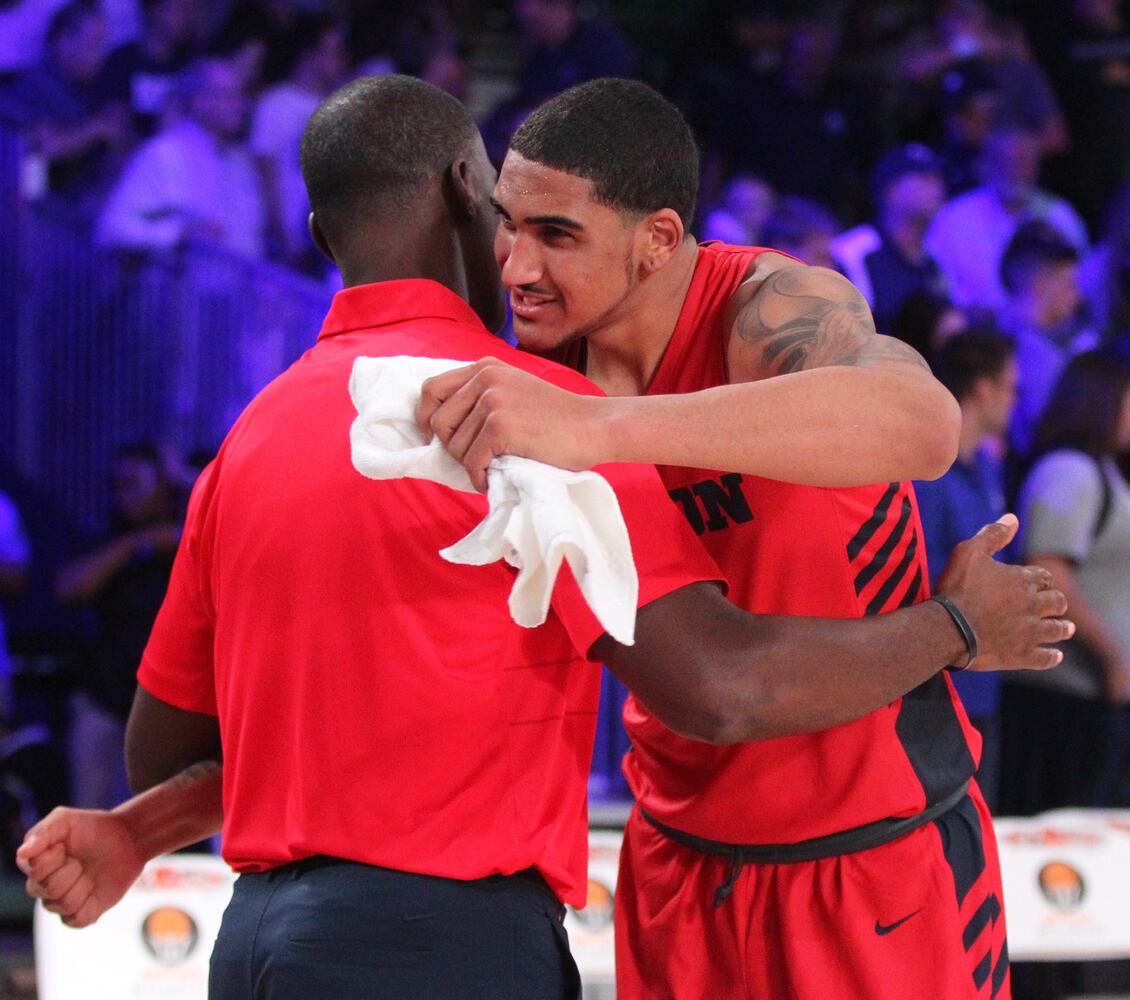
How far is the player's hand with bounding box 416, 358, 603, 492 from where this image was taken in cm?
170

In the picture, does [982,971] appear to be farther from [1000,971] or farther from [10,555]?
[10,555]

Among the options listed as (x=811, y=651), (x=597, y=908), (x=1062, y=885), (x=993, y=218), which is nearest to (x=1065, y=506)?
(x=1062, y=885)

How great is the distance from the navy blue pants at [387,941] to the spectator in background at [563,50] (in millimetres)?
5383

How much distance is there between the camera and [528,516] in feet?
5.38

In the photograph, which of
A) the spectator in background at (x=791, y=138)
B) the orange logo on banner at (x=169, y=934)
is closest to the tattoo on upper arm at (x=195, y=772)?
the orange logo on banner at (x=169, y=934)

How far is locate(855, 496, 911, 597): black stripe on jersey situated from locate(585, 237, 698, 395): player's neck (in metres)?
0.43

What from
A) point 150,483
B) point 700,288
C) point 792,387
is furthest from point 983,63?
point 792,387

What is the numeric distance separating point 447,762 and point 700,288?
0.86 metres

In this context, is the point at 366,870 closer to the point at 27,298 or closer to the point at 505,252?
the point at 505,252

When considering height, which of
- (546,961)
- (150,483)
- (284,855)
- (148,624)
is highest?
(284,855)

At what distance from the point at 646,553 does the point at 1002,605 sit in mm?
602

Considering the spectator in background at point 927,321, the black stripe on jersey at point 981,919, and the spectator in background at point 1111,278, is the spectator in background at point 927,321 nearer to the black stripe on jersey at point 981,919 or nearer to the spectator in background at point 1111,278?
the spectator in background at point 1111,278

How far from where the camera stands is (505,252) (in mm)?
2227

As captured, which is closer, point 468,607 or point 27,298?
point 468,607
